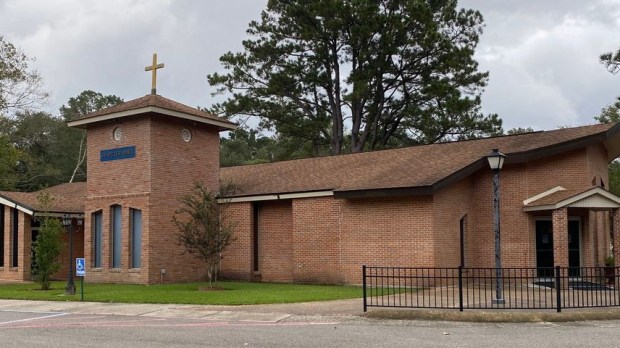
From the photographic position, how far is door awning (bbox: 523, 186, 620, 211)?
20344 millimetres

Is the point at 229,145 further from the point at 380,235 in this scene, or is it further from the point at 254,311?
the point at 254,311

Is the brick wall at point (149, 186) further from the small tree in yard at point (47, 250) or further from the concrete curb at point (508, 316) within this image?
the concrete curb at point (508, 316)

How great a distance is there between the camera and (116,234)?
26.4 meters

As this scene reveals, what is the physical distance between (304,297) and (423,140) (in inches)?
1054

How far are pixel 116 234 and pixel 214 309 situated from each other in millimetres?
11054

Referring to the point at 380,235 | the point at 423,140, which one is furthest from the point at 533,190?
the point at 423,140

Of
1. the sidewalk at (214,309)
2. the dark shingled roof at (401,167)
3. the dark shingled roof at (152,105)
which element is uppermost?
the dark shingled roof at (152,105)

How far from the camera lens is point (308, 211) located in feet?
79.7

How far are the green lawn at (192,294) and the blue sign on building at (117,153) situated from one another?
510cm

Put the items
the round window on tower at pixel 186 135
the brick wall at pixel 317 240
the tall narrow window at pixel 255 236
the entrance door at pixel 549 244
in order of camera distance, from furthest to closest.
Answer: the round window on tower at pixel 186 135, the tall narrow window at pixel 255 236, the brick wall at pixel 317 240, the entrance door at pixel 549 244

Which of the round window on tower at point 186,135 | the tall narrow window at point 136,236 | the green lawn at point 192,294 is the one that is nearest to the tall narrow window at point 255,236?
the green lawn at point 192,294

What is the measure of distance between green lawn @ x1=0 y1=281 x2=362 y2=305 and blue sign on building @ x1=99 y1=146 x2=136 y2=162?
5095 mm

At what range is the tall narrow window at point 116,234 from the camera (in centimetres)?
2622

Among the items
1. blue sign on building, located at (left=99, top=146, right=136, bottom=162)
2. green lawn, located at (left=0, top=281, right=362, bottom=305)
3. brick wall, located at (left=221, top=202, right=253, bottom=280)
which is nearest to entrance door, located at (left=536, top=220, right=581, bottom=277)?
green lawn, located at (left=0, top=281, right=362, bottom=305)
